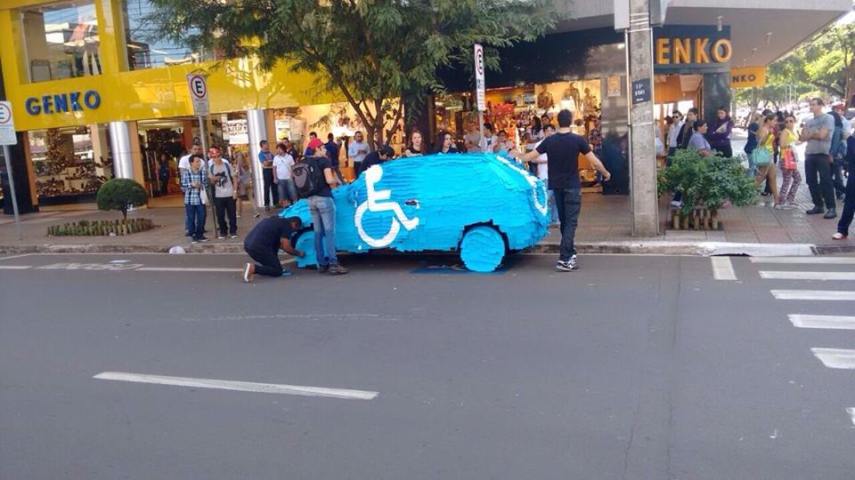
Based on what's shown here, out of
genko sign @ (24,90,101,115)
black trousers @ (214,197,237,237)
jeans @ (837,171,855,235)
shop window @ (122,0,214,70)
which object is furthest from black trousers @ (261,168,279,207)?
jeans @ (837,171,855,235)

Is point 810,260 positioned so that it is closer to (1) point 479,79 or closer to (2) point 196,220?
(1) point 479,79

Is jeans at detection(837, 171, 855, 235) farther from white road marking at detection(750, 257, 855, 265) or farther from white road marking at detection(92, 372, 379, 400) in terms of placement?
white road marking at detection(92, 372, 379, 400)

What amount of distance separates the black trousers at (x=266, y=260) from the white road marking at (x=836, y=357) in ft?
21.7

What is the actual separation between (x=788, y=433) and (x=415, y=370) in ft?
8.49

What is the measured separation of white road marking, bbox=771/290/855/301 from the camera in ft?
24.0

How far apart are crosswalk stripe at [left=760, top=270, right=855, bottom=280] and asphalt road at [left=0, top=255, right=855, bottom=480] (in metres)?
0.21

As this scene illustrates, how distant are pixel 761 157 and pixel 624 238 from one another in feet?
14.3

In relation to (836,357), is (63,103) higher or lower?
higher

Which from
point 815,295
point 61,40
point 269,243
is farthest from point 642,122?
point 61,40

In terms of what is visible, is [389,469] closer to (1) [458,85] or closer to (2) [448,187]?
(2) [448,187]

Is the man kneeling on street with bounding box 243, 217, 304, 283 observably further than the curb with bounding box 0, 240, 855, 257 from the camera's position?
Yes

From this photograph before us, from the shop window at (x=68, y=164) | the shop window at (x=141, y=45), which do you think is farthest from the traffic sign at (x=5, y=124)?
the shop window at (x=68, y=164)

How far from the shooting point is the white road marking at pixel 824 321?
250 inches

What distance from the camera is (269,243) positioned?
10.1 m
